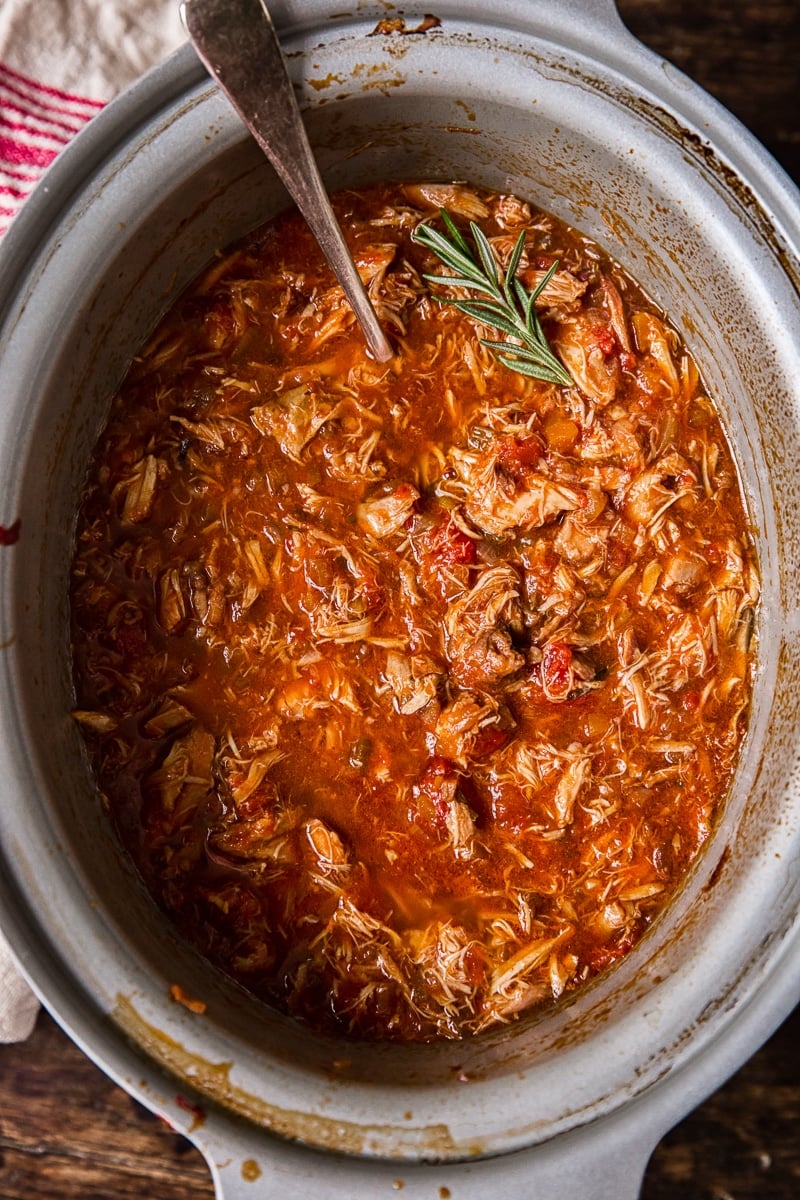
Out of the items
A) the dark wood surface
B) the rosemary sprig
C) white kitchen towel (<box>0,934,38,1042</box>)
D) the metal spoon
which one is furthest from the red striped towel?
white kitchen towel (<box>0,934,38,1042</box>)

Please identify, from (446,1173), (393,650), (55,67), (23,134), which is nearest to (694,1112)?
(446,1173)

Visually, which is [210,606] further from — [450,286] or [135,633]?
[450,286]

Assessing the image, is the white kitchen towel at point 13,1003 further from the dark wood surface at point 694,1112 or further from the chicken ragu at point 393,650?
the chicken ragu at point 393,650

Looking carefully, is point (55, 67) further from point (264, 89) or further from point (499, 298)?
point (499, 298)

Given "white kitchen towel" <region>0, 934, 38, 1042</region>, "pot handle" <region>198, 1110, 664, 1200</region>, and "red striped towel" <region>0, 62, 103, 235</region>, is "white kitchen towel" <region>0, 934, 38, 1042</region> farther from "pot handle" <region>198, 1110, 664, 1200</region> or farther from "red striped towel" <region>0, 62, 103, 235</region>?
"red striped towel" <region>0, 62, 103, 235</region>

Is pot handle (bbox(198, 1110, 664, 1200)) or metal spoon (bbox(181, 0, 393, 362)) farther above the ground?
metal spoon (bbox(181, 0, 393, 362))

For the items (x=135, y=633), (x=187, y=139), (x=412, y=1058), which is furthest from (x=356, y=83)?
(x=412, y=1058)

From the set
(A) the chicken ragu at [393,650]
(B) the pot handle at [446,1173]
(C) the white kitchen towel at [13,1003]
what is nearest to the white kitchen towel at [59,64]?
(A) the chicken ragu at [393,650]
